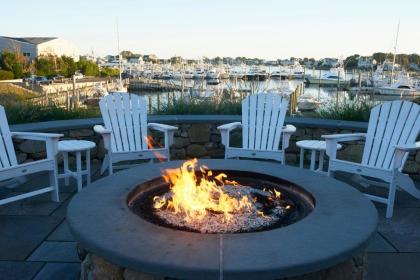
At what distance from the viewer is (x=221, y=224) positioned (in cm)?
193

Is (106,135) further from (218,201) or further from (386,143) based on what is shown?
(386,143)

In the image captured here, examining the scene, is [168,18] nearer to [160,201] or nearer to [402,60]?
[160,201]

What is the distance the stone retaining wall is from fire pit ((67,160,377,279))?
2.01 metres

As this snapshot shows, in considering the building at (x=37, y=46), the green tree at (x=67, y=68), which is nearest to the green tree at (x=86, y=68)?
the green tree at (x=67, y=68)

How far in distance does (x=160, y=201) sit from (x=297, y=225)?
890mm

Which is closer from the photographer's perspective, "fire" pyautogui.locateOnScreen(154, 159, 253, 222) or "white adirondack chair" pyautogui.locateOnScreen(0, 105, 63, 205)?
"fire" pyautogui.locateOnScreen(154, 159, 253, 222)

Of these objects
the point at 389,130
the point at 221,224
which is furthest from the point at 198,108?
the point at 221,224

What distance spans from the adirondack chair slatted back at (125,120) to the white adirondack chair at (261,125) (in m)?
0.99

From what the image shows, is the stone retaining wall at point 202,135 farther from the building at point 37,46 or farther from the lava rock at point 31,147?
the building at point 37,46

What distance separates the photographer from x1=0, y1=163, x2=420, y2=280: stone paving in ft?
7.13

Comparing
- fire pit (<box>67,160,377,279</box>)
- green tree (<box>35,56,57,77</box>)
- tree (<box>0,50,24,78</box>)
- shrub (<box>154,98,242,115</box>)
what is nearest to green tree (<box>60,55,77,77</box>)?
green tree (<box>35,56,57,77</box>)

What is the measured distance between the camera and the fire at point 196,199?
2.09 meters

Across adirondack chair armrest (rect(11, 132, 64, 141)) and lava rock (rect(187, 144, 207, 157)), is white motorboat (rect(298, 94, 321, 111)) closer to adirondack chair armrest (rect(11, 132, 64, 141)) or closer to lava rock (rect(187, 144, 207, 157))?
lava rock (rect(187, 144, 207, 157))

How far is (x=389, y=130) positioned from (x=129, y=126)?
9.28 ft
